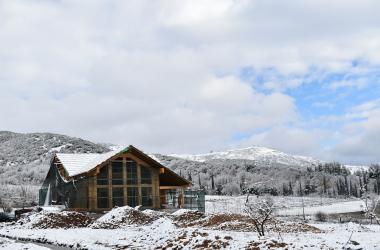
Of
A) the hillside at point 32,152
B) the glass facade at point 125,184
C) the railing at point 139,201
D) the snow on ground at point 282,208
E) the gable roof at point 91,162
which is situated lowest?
the snow on ground at point 282,208

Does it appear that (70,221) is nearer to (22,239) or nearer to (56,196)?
(22,239)

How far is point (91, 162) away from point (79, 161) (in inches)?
106

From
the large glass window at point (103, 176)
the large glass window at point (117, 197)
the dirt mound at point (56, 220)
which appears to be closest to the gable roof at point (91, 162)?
the large glass window at point (103, 176)

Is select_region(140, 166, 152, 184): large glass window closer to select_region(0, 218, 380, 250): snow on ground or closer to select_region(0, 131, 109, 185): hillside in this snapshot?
select_region(0, 218, 380, 250): snow on ground

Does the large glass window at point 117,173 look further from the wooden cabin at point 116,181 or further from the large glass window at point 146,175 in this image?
the large glass window at point 146,175

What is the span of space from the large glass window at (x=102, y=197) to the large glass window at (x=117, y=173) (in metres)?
1.18

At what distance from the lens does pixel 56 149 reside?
181 metres

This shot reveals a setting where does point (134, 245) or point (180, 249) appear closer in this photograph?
point (180, 249)

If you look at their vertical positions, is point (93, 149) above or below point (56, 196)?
above

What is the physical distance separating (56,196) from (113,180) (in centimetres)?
1153

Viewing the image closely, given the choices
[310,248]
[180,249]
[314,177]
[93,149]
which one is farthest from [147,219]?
[314,177]

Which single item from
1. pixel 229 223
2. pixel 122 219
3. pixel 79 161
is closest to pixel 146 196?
pixel 79 161

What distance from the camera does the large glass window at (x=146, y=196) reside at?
150ft

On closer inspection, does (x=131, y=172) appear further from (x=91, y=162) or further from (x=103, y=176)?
(x=91, y=162)
